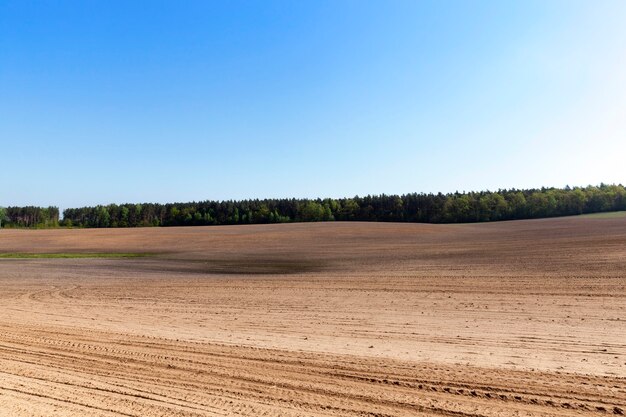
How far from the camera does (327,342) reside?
9.65m

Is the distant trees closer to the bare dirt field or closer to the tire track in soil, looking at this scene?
the bare dirt field

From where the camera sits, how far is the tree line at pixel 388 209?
92000 millimetres

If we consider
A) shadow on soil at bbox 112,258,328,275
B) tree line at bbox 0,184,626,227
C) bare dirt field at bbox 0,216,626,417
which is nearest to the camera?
bare dirt field at bbox 0,216,626,417

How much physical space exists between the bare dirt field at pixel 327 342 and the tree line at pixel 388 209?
74.5m

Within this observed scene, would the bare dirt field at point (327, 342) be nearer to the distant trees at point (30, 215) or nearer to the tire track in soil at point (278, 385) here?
the tire track in soil at point (278, 385)

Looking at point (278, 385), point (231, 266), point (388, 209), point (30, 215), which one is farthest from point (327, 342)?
point (30, 215)

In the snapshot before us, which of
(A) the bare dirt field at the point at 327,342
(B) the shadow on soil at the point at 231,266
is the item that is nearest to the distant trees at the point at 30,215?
(B) the shadow on soil at the point at 231,266

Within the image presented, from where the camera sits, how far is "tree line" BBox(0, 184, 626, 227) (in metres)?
92.0

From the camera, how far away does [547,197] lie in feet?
306

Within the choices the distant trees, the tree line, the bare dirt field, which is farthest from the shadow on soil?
the distant trees

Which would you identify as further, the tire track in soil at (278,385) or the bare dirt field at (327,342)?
the bare dirt field at (327,342)

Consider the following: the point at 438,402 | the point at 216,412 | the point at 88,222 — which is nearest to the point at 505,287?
the point at 438,402

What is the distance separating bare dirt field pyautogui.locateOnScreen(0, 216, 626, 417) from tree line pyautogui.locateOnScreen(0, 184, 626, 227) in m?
74.5

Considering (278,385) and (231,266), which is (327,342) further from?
(231,266)
